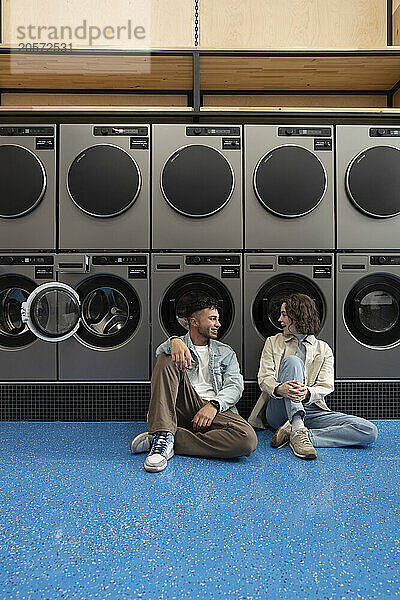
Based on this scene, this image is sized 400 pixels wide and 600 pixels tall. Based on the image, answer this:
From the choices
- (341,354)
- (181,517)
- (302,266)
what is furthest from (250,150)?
(181,517)

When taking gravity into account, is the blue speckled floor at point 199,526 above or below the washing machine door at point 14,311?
below

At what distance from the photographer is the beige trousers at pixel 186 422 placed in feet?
8.68

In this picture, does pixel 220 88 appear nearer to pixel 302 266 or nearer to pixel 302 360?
pixel 302 266

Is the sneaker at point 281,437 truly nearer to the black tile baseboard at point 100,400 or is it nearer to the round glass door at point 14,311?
the black tile baseboard at point 100,400

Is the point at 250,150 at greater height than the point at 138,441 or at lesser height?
greater

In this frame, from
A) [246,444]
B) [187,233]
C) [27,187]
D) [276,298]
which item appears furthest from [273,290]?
[27,187]

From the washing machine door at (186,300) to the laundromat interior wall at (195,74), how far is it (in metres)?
0.22

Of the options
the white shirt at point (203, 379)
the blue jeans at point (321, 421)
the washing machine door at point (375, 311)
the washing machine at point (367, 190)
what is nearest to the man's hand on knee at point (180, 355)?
the white shirt at point (203, 379)

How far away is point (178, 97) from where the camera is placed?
13.7ft

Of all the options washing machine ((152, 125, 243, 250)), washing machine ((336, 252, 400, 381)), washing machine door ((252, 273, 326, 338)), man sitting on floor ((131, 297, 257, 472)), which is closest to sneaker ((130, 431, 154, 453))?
man sitting on floor ((131, 297, 257, 472))

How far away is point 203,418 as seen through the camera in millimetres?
2729

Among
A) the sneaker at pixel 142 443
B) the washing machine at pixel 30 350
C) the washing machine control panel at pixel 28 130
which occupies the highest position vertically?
the washing machine control panel at pixel 28 130

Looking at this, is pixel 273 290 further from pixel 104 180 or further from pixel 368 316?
pixel 104 180

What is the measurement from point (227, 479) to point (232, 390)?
25.3 inches
